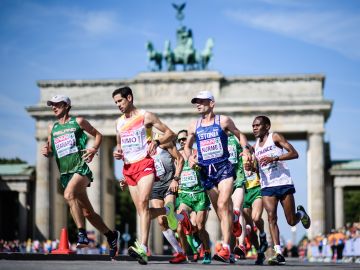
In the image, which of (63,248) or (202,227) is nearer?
(202,227)

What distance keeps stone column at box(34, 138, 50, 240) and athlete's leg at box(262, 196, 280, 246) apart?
64.7m

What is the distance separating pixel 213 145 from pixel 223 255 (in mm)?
2284

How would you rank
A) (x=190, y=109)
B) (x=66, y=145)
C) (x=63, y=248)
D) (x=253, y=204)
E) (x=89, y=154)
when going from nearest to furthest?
1. (x=89, y=154)
2. (x=66, y=145)
3. (x=253, y=204)
4. (x=63, y=248)
5. (x=190, y=109)

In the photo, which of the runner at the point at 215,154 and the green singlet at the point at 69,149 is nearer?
the runner at the point at 215,154

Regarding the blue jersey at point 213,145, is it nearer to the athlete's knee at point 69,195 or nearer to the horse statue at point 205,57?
the athlete's knee at point 69,195

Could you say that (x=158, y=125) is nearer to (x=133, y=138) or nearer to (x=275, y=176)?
(x=133, y=138)

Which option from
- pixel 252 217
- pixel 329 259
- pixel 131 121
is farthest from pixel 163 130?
pixel 329 259

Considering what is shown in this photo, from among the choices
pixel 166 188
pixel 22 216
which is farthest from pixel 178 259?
pixel 22 216

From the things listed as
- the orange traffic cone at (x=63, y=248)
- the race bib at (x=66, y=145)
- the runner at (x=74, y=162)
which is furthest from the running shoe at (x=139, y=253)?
the orange traffic cone at (x=63, y=248)

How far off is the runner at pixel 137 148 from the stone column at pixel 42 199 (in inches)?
2619

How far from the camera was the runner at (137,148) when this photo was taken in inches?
710

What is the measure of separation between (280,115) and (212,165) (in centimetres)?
6539

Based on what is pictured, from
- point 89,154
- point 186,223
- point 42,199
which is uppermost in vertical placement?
point 89,154

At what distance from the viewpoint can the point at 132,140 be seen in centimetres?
1859
